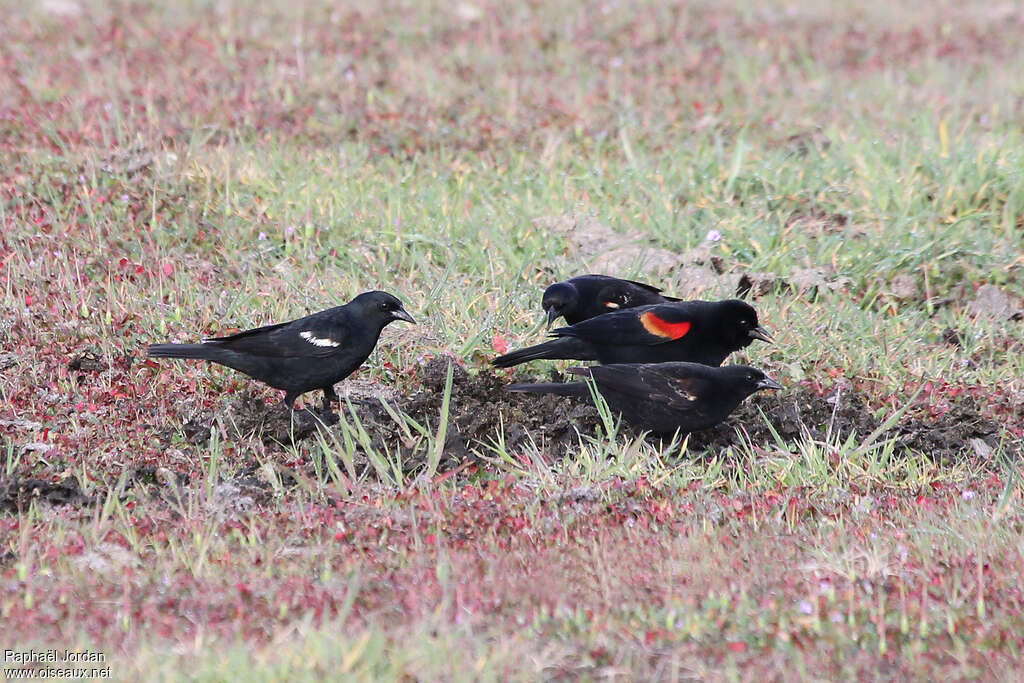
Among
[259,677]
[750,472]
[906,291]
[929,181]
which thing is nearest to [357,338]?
[750,472]

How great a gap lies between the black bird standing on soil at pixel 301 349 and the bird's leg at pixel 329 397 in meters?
0.20

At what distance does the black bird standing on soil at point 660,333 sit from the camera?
7.57m

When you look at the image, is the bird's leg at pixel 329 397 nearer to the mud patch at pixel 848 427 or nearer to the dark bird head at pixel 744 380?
the mud patch at pixel 848 427

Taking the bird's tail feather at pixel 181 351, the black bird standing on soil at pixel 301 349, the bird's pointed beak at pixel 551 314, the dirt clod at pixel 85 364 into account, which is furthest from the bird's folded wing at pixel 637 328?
the dirt clod at pixel 85 364

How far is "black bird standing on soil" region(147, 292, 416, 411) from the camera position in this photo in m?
7.07

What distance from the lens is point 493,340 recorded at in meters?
7.95

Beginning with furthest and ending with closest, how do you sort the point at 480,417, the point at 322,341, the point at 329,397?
the point at 329,397 → the point at 480,417 → the point at 322,341

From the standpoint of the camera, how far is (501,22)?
15.4 metres

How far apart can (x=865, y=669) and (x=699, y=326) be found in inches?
139

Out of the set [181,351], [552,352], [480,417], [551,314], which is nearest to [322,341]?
[181,351]

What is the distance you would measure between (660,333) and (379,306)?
1633mm

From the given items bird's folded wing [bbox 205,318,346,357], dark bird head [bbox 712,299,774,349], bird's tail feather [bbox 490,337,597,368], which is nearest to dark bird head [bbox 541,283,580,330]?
bird's tail feather [bbox 490,337,597,368]

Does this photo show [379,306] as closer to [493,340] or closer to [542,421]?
[493,340]

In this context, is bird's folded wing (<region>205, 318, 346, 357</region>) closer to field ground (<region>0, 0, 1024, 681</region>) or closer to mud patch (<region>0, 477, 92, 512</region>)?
field ground (<region>0, 0, 1024, 681</region>)
